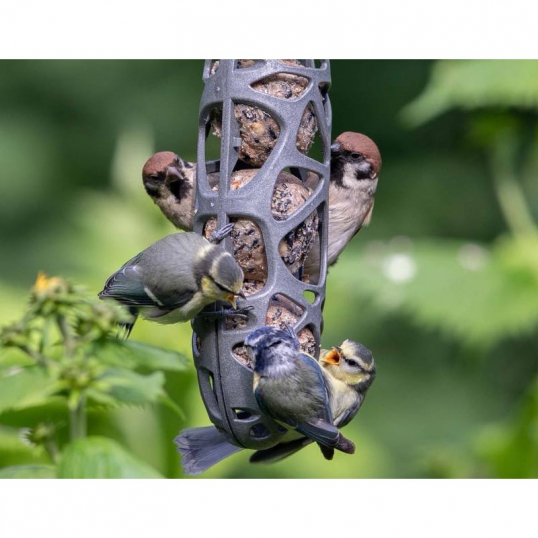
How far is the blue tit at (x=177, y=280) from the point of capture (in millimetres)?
3355

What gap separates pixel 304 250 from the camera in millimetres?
3678

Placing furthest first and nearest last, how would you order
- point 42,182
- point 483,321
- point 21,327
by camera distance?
point 42,182 → point 483,321 → point 21,327

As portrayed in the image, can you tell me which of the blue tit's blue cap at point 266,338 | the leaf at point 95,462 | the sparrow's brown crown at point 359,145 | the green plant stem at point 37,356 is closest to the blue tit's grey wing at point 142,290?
the blue tit's blue cap at point 266,338

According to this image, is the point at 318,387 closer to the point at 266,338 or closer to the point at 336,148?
the point at 266,338

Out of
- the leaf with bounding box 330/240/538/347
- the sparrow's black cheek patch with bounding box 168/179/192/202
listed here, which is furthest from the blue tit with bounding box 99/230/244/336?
the leaf with bounding box 330/240/538/347

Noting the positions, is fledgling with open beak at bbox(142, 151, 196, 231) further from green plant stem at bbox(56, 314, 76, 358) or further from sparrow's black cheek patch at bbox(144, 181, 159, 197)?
green plant stem at bbox(56, 314, 76, 358)

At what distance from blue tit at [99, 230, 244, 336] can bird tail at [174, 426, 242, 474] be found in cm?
51

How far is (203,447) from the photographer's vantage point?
3.83m

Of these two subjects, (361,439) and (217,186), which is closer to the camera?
(217,186)

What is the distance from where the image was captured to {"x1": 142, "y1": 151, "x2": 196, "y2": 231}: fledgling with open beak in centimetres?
403

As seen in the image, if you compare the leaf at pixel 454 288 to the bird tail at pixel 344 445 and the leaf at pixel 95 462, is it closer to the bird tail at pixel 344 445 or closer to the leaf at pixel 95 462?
the bird tail at pixel 344 445

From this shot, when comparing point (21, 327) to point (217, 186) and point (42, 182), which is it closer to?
point (217, 186)

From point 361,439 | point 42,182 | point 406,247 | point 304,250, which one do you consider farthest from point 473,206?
point 304,250

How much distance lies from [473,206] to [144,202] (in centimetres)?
302
